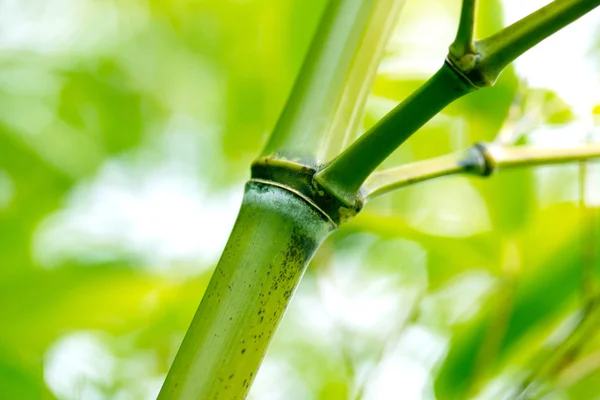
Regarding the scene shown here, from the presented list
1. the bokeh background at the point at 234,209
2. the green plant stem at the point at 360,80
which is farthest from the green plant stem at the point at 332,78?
the bokeh background at the point at 234,209

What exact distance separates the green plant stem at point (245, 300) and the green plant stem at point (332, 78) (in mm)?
26

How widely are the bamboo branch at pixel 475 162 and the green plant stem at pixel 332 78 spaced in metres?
Result: 0.03

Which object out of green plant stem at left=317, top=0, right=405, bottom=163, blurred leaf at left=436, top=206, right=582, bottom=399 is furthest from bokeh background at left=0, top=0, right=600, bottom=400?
green plant stem at left=317, top=0, right=405, bottom=163

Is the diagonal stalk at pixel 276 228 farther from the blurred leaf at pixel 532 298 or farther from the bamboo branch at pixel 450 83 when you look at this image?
the blurred leaf at pixel 532 298

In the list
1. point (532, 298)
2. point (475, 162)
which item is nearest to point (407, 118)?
point (475, 162)

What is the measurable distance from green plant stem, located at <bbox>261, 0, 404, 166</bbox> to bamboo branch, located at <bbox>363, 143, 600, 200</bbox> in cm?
3

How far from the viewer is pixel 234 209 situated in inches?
28.5

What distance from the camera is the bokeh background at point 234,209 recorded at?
57 cm

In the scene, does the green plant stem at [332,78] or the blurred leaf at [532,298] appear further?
the blurred leaf at [532,298]

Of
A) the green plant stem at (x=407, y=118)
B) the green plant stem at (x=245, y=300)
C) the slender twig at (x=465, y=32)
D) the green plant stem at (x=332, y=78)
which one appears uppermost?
the green plant stem at (x=332, y=78)

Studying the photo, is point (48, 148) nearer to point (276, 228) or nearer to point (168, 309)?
point (168, 309)

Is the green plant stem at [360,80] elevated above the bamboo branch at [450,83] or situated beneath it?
elevated above

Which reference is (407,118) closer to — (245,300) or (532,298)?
(245,300)

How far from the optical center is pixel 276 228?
0.77 feet
